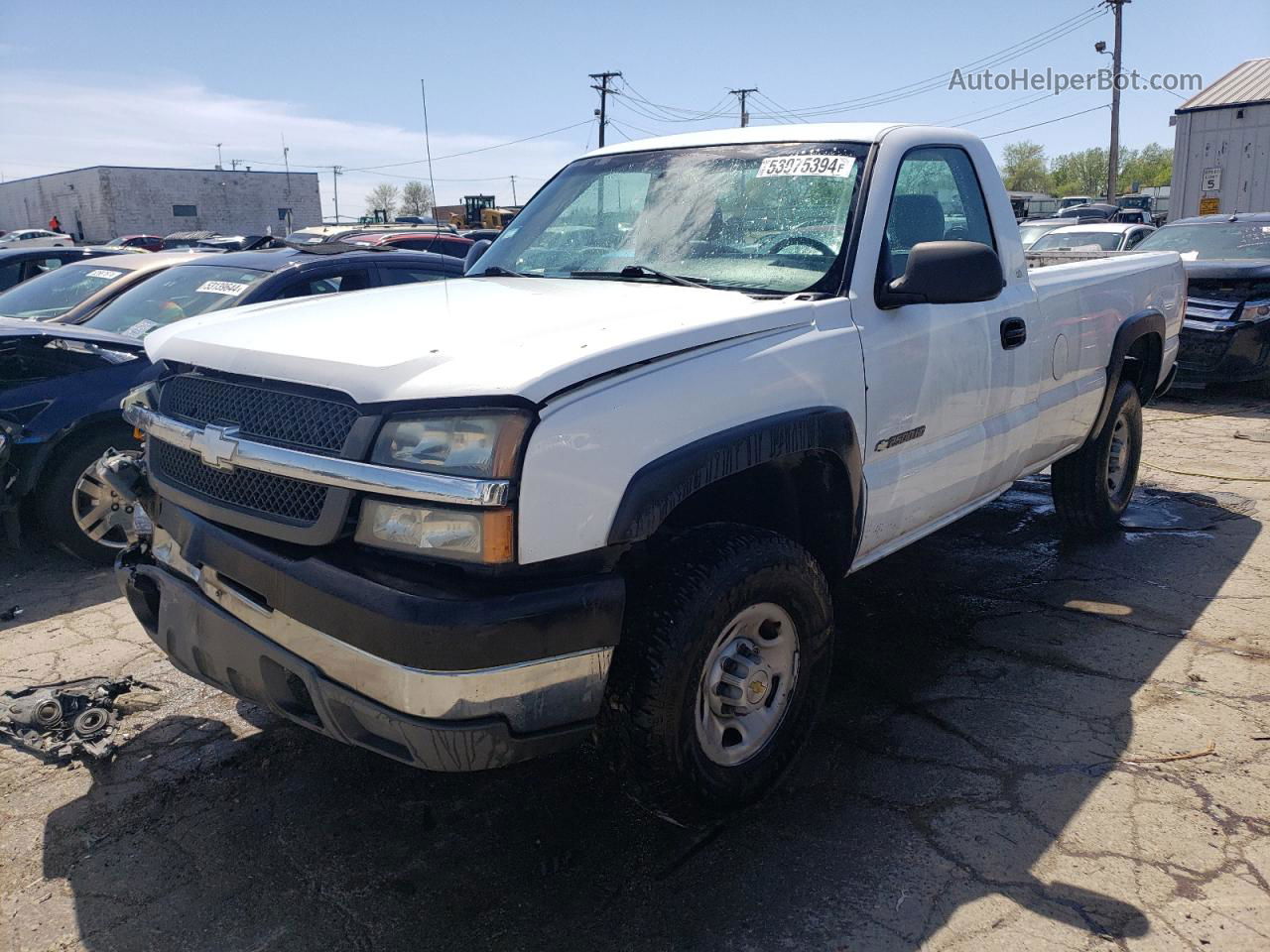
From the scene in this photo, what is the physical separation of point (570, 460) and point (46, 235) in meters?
36.3

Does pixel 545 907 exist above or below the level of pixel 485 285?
below

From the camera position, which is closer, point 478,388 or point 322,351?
point 478,388

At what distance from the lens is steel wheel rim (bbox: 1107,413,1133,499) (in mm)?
5531

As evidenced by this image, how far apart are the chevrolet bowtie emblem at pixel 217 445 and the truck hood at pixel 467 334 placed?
166 millimetres

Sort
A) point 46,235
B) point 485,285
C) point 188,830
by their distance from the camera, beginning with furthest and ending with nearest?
point 46,235 < point 485,285 < point 188,830

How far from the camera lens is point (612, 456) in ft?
7.77

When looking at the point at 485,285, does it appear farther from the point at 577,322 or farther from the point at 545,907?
the point at 545,907

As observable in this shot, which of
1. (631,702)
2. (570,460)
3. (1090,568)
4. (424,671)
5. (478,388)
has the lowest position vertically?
(1090,568)

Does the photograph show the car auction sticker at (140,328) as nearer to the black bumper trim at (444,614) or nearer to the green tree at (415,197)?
the black bumper trim at (444,614)

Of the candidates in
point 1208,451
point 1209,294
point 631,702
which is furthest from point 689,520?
point 1209,294

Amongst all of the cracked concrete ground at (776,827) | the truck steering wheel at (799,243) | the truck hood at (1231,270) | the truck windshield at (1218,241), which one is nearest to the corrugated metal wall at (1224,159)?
the truck windshield at (1218,241)

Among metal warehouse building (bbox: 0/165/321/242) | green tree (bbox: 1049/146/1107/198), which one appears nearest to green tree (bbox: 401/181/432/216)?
metal warehouse building (bbox: 0/165/321/242)

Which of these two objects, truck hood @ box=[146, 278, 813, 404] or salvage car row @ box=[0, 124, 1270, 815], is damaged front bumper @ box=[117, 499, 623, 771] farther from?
truck hood @ box=[146, 278, 813, 404]

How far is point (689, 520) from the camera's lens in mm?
3057
